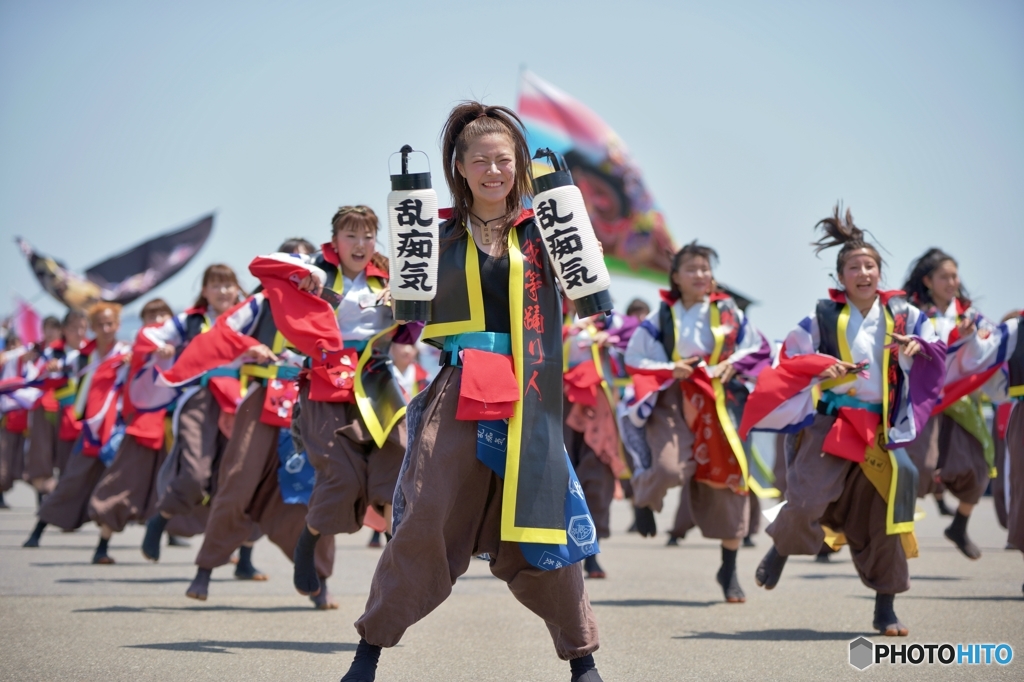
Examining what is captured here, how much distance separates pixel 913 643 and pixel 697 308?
3.09 m

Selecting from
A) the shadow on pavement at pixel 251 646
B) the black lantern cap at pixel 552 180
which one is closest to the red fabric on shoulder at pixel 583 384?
the shadow on pavement at pixel 251 646

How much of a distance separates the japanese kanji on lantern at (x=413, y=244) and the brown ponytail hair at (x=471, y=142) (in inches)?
8.3

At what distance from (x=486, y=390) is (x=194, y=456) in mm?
4599

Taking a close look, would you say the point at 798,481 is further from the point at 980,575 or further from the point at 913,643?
the point at 980,575

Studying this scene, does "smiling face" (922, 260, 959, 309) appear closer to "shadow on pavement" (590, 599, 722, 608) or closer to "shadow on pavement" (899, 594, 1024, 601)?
"shadow on pavement" (899, 594, 1024, 601)

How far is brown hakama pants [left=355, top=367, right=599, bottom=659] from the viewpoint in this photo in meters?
3.91

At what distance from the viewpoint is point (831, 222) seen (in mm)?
6699

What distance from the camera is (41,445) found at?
1385 cm

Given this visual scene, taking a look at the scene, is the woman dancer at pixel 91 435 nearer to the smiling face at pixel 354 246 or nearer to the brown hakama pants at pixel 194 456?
the brown hakama pants at pixel 194 456

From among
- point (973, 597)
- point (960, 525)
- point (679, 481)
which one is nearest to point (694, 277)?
point (679, 481)

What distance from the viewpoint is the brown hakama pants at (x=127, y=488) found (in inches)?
353

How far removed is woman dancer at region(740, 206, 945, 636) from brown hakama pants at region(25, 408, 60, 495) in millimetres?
9947

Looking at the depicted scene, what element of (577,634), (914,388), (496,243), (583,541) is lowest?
(577,634)

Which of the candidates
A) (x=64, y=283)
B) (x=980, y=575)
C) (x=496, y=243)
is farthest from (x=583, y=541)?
(x=64, y=283)
